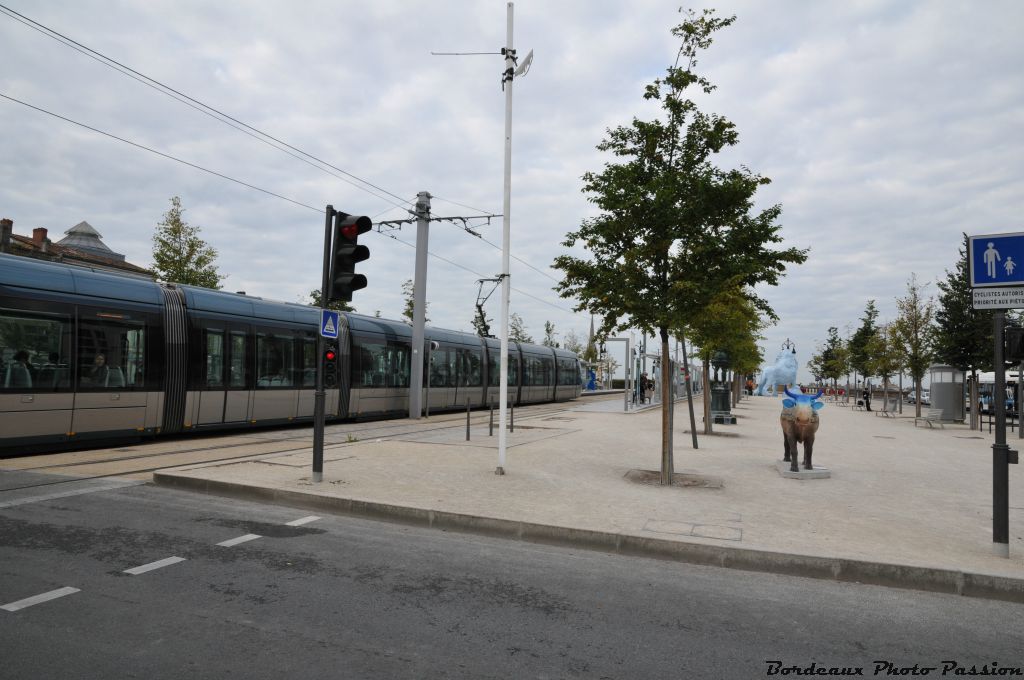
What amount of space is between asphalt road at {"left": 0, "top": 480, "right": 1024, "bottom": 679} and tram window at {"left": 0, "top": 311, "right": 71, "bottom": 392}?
5240 millimetres

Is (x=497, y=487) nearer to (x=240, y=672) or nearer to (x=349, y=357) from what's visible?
(x=240, y=672)

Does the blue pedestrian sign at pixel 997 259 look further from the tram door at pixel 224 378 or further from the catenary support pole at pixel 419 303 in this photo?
the catenary support pole at pixel 419 303

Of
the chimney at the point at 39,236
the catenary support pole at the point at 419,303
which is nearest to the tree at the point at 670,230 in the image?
the catenary support pole at the point at 419,303

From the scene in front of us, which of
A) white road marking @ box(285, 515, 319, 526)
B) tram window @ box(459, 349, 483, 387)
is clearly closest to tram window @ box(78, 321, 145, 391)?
white road marking @ box(285, 515, 319, 526)

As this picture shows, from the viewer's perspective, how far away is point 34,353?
415 inches

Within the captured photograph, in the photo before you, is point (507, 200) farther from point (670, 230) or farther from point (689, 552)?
point (689, 552)

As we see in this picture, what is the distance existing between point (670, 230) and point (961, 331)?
21372 mm

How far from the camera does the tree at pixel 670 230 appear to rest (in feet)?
29.4

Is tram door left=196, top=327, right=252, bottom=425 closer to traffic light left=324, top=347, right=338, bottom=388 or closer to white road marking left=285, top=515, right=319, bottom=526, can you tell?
traffic light left=324, top=347, right=338, bottom=388

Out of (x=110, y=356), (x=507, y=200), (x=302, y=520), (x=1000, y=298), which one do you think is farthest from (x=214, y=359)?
(x=1000, y=298)

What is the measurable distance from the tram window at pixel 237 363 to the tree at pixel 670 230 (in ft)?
27.1

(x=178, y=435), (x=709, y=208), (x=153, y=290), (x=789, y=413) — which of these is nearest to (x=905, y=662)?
(x=709, y=208)

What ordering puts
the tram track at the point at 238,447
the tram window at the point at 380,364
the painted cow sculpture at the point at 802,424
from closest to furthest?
1. the tram track at the point at 238,447
2. the painted cow sculpture at the point at 802,424
3. the tram window at the point at 380,364

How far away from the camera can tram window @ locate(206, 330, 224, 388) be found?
13805mm
